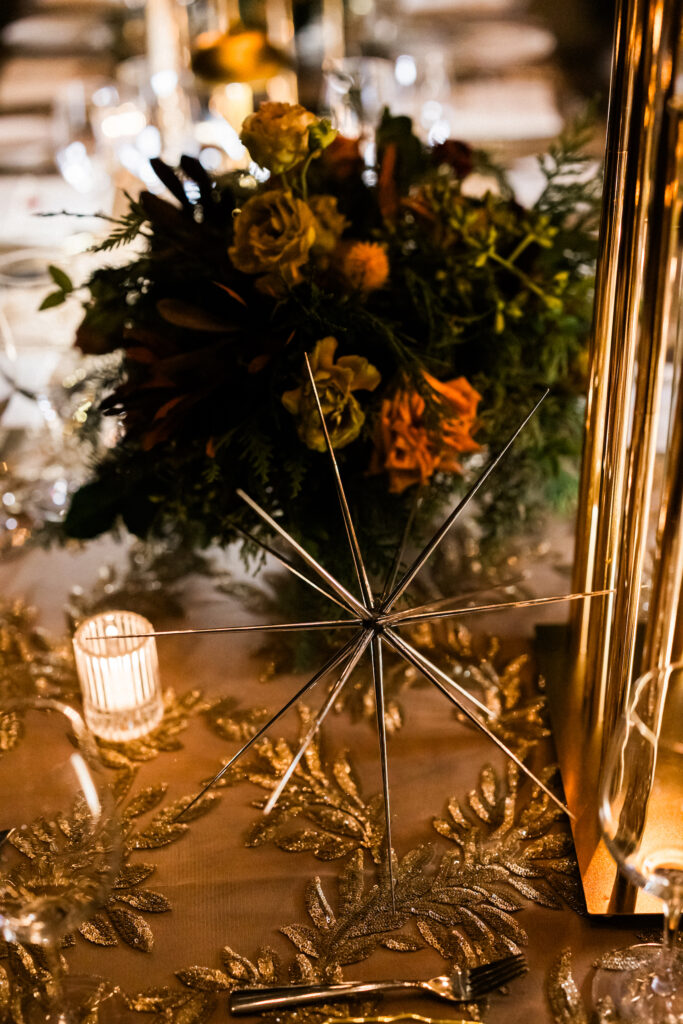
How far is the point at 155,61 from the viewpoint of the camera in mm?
2311

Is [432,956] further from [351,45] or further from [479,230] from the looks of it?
[351,45]

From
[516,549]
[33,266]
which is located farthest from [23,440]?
[516,549]

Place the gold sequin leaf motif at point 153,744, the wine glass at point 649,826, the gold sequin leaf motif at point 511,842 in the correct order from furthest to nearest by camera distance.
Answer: the gold sequin leaf motif at point 153,744 < the gold sequin leaf motif at point 511,842 < the wine glass at point 649,826

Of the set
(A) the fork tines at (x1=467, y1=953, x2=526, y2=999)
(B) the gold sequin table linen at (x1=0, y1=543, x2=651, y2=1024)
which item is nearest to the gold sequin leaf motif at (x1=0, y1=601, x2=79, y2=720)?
(B) the gold sequin table linen at (x1=0, y1=543, x2=651, y2=1024)

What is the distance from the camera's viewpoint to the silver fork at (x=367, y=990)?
593 millimetres

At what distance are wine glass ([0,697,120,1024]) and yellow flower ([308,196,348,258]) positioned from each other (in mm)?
453

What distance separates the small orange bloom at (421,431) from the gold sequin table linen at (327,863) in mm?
200

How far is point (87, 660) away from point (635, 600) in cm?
45

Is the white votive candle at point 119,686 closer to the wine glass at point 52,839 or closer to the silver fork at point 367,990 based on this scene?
the wine glass at point 52,839

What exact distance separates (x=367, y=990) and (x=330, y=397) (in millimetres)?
437

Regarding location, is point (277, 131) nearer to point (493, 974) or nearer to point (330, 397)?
point (330, 397)

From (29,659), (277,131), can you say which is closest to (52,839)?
(29,659)

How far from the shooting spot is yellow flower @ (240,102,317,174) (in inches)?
30.0

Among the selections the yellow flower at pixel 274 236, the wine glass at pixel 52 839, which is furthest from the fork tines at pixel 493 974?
the yellow flower at pixel 274 236
